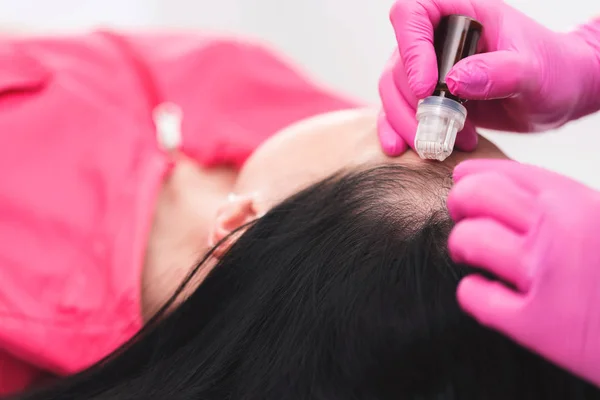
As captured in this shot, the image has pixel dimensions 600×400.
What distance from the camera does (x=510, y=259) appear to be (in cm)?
43

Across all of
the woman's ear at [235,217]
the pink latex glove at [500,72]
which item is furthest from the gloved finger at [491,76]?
the woman's ear at [235,217]

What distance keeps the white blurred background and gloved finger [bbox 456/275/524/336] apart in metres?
0.72

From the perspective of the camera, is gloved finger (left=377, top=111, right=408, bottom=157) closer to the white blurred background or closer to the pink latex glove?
the pink latex glove

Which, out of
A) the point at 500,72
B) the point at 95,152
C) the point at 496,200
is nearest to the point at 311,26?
the point at 95,152

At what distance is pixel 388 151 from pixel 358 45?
2.76 ft

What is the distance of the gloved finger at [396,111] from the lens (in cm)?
58

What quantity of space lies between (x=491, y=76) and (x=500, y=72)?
0.01 meters

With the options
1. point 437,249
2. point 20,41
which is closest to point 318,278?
point 437,249

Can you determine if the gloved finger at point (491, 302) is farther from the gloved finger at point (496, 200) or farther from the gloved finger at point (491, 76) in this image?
the gloved finger at point (491, 76)

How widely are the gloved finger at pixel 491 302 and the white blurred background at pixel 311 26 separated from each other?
721 mm

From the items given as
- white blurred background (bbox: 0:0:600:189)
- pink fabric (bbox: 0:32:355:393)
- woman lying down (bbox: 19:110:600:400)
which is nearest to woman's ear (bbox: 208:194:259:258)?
woman lying down (bbox: 19:110:600:400)

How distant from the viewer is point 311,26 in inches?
57.8

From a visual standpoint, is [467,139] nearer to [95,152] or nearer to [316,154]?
[316,154]

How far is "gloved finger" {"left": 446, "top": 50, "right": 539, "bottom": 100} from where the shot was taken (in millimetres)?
505
